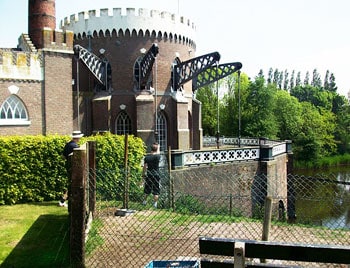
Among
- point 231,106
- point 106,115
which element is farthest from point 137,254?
point 231,106

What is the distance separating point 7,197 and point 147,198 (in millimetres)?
4379

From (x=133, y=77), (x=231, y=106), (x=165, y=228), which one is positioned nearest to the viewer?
(x=165, y=228)

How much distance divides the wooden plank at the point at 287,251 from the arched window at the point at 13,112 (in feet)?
51.2

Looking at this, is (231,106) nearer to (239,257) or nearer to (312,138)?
(312,138)

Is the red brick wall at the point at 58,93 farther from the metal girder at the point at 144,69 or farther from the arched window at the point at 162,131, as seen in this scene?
the arched window at the point at 162,131

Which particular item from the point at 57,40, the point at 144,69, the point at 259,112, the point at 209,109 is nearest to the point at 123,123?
the point at 144,69

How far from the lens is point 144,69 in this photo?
23.1m

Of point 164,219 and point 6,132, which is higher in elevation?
point 6,132

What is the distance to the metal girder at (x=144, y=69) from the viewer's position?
21797 millimetres

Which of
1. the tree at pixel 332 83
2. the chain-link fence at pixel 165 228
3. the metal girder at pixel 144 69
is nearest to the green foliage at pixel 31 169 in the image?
the chain-link fence at pixel 165 228

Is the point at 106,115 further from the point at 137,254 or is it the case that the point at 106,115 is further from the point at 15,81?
the point at 137,254

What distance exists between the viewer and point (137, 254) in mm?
7105

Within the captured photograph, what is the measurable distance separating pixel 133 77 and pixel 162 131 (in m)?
3.98

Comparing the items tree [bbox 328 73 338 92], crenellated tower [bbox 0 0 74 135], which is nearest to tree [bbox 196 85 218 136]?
crenellated tower [bbox 0 0 74 135]
